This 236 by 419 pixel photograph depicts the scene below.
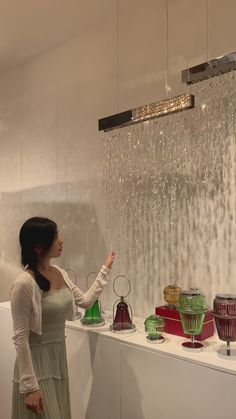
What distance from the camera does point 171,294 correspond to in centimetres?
215

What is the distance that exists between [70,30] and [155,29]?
78 centimetres

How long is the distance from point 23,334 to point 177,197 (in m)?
1.13

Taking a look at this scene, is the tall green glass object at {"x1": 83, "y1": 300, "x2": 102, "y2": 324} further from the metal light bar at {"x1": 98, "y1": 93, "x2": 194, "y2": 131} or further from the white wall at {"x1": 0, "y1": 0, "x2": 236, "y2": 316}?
the metal light bar at {"x1": 98, "y1": 93, "x2": 194, "y2": 131}

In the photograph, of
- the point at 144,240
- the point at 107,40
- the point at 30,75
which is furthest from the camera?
the point at 30,75

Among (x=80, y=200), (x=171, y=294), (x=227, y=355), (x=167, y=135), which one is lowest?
(x=227, y=355)

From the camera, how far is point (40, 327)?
175cm

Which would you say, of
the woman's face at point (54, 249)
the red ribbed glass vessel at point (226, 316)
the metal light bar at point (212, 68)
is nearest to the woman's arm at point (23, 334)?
the woman's face at point (54, 249)

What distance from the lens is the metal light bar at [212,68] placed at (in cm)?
151

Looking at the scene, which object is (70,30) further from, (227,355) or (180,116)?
(227,355)

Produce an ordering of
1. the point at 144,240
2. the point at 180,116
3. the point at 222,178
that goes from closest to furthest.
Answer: the point at 222,178
the point at 180,116
the point at 144,240

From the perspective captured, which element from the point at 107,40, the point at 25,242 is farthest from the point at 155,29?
the point at 25,242

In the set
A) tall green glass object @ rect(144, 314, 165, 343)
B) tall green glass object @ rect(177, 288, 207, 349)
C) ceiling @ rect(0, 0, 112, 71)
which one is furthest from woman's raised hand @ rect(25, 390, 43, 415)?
ceiling @ rect(0, 0, 112, 71)

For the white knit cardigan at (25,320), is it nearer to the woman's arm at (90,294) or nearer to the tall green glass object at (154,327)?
the woman's arm at (90,294)

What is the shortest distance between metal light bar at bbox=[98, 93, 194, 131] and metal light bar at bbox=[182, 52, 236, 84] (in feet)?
0.27
